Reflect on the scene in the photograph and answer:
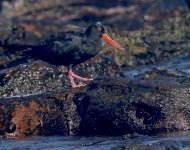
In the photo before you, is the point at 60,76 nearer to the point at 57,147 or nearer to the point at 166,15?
the point at 57,147

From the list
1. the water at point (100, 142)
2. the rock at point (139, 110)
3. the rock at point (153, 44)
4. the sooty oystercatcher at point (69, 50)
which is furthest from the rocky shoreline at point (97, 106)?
the rock at point (153, 44)

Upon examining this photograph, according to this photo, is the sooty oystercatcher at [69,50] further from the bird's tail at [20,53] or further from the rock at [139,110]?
the rock at [139,110]

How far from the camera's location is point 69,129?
904cm

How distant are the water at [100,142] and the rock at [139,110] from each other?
15 cm

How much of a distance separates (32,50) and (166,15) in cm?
1063

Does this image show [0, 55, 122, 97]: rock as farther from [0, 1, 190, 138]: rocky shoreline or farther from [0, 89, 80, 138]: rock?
[0, 89, 80, 138]: rock

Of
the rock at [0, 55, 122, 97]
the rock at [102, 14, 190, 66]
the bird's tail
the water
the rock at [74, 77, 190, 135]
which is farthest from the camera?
the rock at [102, 14, 190, 66]

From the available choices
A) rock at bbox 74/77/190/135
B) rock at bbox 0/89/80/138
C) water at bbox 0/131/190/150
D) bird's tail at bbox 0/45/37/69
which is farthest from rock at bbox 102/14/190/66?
water at bbox 0/131/190/150

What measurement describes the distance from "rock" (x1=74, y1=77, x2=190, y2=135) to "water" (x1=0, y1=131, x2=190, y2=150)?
148 mm

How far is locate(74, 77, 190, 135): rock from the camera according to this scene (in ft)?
27.8

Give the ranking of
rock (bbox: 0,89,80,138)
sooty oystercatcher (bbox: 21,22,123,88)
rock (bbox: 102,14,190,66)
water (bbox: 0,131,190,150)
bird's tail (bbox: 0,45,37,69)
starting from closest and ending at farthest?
water (bbox: 0,131,190,150), rock (bbox: 0,89,80,138), sooty oystercatcher (bbox: 21,22,123,88), bird's tail (bbox: 0,45,37,69), rock (bbox: 102,14,190,66)

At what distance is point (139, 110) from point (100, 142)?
0.62 meters

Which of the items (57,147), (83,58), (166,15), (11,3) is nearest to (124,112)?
(57,147)

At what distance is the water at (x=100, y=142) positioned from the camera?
796 cm
